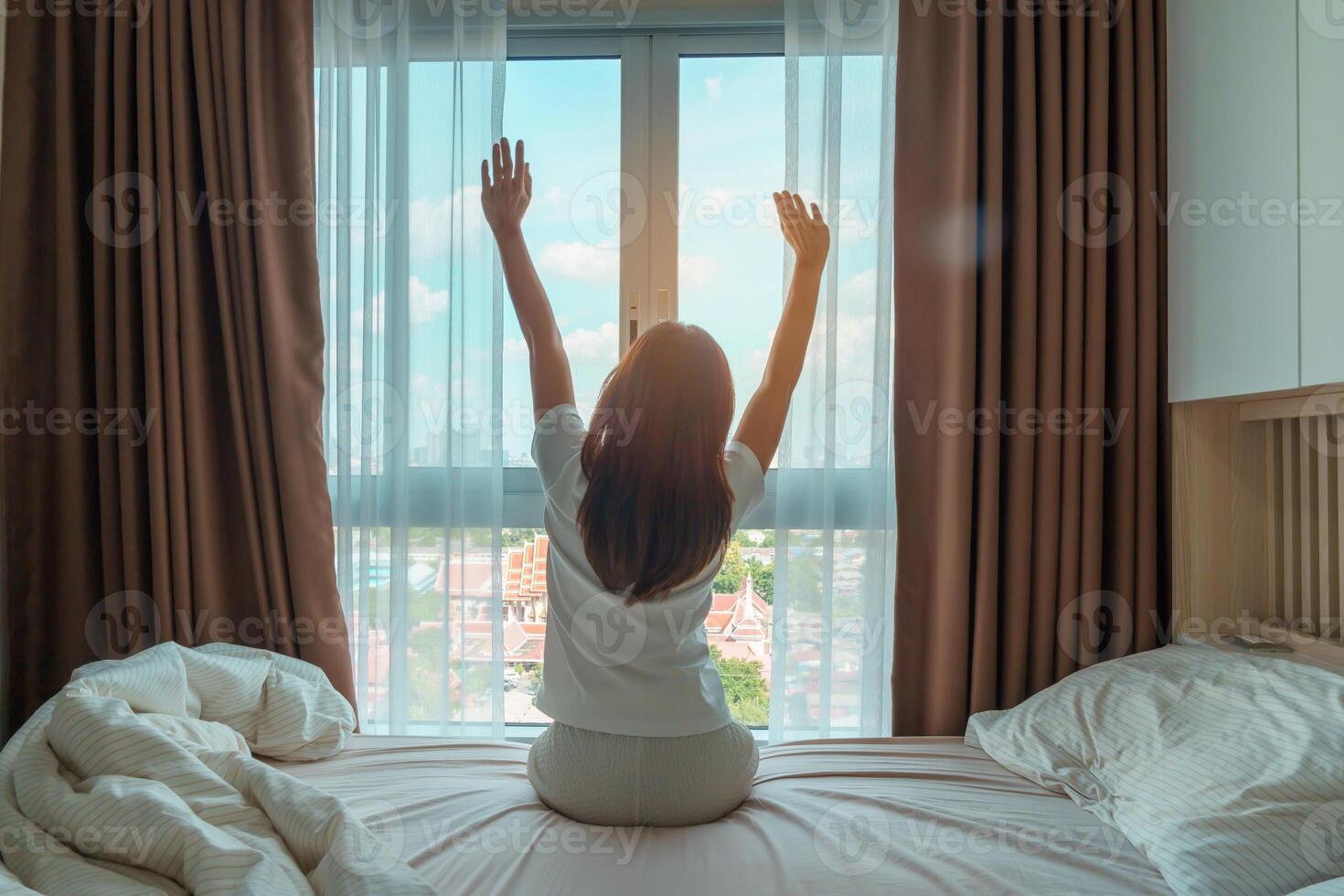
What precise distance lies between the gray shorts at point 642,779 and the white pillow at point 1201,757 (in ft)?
1.87

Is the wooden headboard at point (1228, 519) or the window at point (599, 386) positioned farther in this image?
the window at point (599, 386)

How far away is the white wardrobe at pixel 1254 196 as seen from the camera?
129cm

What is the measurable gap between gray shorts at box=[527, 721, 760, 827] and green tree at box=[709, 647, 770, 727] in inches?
29.1

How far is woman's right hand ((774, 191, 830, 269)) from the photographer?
5.30 feet

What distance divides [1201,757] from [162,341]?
2.13m

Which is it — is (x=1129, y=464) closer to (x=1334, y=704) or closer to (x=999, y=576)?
(x=999, y=576)

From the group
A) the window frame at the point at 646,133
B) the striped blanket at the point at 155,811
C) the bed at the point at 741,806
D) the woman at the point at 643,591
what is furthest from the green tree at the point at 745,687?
the striped blanket at the point at 155,811

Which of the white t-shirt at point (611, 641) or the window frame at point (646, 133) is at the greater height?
the window frame at point (646, 133)

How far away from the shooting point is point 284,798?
106 cm

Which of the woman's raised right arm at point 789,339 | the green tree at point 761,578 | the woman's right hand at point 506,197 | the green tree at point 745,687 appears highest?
the woman's right hand at point 506,197

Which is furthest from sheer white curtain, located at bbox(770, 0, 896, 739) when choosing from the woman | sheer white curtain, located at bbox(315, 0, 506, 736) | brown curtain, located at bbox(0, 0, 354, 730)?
brown curtain, located at bbox(0, 0, 354, 730)

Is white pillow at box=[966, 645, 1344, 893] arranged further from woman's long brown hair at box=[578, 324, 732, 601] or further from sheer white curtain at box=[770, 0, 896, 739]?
woman's long brown hair at box=[578, 324, 732, 601]

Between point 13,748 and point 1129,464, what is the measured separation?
2041 mm

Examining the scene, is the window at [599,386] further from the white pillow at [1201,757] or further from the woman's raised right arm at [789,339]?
the white pillow at [1201,757]
